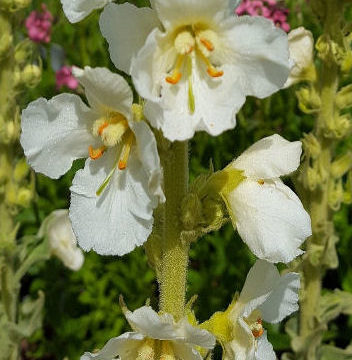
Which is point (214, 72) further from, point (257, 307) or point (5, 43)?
point (5, 43)

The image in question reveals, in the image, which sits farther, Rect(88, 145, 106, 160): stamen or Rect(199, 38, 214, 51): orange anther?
Rect(88, 145, 106, 160): stamen

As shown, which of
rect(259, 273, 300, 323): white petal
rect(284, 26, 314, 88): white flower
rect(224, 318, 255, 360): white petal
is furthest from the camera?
rect(284, 26, 314, 88): white flower

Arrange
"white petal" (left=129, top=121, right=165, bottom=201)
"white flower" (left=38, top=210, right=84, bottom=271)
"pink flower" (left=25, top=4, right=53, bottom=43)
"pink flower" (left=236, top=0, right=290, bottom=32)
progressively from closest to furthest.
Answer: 1. "white petal" (left=129, top=121, right=165, bottom=201)
2. "white flower" (left=38, top=210, right=84, bottom=271)
3. "pink flower" (left=236, top=0, right=290, bottom=32)
4. "pink flower" (left=25, top=4, right=53, bottom=43)

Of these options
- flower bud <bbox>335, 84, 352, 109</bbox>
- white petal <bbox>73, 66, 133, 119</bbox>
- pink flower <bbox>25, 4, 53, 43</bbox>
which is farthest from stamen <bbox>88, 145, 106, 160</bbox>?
pink flower <bbox>25, 4, 53, 43</bbox>

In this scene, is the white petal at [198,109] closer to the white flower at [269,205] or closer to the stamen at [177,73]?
the stamen at [177,73]

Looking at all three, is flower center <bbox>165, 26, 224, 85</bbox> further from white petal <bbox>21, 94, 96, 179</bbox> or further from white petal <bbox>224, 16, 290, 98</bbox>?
white petal <bbox>21, 94, 96, 179</bbox>

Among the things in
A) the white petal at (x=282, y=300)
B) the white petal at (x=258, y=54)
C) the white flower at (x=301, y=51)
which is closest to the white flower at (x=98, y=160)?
the white petal at (x=258, y=54)
